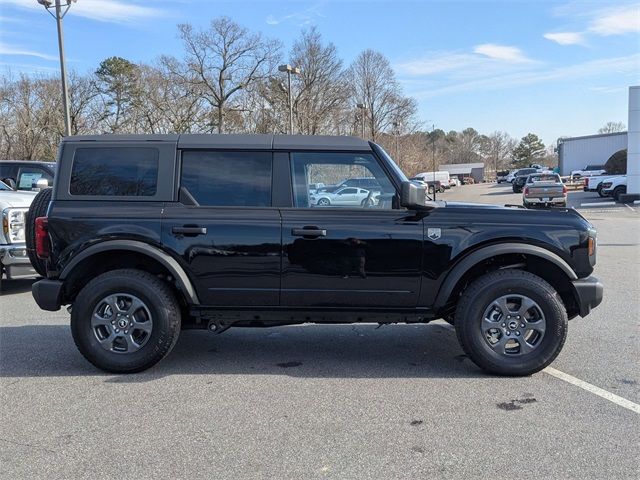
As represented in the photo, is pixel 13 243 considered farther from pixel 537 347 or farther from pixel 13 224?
pixel 537 347

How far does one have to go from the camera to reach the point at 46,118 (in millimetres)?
39719

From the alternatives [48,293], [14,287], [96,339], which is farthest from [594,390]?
[14,287]

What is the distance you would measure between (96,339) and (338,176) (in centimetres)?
246

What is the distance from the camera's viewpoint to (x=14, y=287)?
8.61 m

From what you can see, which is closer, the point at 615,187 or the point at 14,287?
the point at 14,287

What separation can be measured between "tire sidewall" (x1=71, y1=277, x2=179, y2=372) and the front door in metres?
1.04

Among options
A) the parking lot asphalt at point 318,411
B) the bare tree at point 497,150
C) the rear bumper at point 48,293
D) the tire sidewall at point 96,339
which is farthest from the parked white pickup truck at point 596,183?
the bare tree at point 497,150

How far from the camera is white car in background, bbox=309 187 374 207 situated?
15.1 ft

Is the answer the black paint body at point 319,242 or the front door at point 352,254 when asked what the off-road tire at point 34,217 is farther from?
the front door at point 352,254

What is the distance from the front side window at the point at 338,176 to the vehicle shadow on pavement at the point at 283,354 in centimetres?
142

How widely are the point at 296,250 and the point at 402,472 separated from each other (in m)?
2.00

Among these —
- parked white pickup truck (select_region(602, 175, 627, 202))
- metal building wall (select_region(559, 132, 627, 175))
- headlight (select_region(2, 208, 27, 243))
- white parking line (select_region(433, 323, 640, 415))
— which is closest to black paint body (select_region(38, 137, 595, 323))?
white parking line (select_region(433, 323, 640, 415))

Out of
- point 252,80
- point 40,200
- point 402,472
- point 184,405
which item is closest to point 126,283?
point 184,405

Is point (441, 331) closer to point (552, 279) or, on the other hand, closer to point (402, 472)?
point (552, 279)
